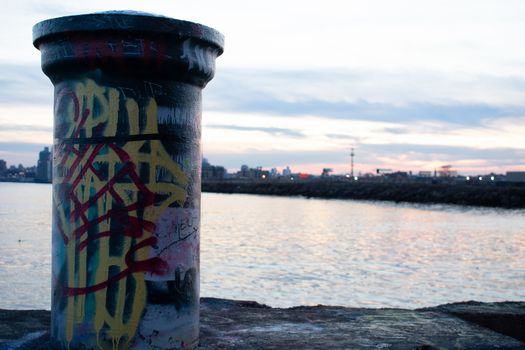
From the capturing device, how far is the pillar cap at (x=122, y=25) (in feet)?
9.72

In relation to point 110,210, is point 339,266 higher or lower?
lower

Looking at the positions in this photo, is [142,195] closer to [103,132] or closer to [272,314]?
[103,132]

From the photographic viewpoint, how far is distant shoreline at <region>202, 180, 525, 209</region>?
73.2 metres

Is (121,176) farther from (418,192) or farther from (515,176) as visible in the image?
(515,176)

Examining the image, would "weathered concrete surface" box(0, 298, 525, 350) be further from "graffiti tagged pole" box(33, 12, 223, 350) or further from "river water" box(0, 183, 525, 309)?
"river water" box(0, 183, 525, 309)

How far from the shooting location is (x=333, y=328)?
4.66 meters

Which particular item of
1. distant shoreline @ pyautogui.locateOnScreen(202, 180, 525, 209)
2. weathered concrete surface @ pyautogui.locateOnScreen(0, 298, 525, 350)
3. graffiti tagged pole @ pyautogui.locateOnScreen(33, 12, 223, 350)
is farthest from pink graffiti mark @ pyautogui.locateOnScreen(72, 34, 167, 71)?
distant shoreline @ pyautogui.locateOnScreen(202, 180, 525, 209)

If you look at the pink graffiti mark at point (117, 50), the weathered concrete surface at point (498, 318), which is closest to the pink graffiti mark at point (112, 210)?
the pink graffiti mark at point (117, 50)

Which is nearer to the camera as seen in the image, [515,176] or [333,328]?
[333,328]

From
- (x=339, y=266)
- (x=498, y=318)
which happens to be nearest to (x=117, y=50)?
(x=498, y=318)

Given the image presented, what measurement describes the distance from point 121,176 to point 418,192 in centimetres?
9049

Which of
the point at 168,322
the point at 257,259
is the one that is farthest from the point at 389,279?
the point at 168,322

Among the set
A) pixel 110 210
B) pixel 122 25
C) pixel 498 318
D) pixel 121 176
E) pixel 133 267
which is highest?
pixel 122 25

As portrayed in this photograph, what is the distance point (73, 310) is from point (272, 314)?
8.00ft
